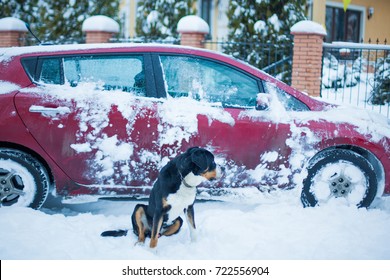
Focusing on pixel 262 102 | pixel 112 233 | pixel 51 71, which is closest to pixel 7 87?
pixel 51 71

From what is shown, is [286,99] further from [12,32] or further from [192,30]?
[12,32]

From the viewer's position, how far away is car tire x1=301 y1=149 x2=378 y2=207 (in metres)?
4.27

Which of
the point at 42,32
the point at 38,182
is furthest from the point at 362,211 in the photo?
the point at 42,32

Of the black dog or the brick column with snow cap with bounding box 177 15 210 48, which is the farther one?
the brick column with snow cap with bounding box 177 15 210 48

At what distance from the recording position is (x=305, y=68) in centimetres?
784

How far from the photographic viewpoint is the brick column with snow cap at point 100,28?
32.7ft

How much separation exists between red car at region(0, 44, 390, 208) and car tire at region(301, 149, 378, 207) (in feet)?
0.03

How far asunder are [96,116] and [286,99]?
1.87m

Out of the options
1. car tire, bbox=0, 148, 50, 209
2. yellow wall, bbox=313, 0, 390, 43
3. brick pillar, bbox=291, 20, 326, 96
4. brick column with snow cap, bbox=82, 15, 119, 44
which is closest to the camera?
car tire, bbox=0, 148, 50, 209

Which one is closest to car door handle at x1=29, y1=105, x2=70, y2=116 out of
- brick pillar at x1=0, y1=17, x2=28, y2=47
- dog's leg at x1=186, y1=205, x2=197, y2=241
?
dog's leg at x1=186, y1=205, x2=197, y2=241

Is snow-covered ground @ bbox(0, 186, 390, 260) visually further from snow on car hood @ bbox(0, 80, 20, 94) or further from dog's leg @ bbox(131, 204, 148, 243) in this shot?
snow on car hood @ bbox(0, 80, 20, 94)

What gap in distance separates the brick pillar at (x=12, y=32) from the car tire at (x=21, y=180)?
317 inches

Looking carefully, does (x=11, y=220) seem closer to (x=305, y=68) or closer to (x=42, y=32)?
(x=305, y=68)

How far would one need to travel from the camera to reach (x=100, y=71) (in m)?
4.11
